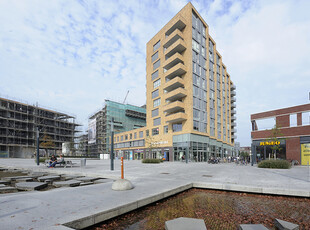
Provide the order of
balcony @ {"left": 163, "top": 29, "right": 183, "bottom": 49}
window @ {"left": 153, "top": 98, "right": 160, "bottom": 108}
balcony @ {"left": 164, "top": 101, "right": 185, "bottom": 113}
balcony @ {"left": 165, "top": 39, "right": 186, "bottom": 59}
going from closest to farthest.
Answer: balcony @ {"left": 164, "top": 101, "right": 185, "bottom": 113}, balcony @ {"left": 165, "top": 39, "right": 186, "bottom": 59}, balcony @ {"left": 163, "top": 29, "right": 183, "bottom": 49}, window @ {"left": 153, "top": 98, "right": 160, "bottom": 108}

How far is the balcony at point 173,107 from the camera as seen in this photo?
130ft

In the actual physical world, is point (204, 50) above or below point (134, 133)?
above

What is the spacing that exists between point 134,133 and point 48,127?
34.6 metres

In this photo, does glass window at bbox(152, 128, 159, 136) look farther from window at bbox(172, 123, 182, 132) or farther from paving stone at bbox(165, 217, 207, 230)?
paving stone at bbox(165, 217, 207, 230)

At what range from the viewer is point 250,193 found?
8.05 m

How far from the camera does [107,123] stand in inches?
3162

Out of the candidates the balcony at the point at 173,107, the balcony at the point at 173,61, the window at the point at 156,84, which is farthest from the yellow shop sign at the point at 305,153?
the window at the point at 156,84

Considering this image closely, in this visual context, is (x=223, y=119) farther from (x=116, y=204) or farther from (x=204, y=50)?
(x=116, y=204)

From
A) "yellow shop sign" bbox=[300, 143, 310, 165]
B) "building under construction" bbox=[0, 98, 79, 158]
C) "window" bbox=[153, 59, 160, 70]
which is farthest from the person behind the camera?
"building under construction" bbox=[0, 98, 79, 158]

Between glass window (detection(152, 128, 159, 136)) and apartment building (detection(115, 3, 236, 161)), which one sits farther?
glass window (detection(152, 128, 159, 136))

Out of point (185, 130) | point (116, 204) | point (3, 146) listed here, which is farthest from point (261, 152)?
point (3, 146)

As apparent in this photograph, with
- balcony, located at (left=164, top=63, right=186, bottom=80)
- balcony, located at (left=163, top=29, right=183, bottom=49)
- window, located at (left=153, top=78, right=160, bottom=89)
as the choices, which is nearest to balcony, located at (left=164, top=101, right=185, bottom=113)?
balcony, located at (left=164, top=63, right=186, bottom=80)

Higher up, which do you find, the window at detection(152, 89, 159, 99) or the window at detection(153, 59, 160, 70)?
the window at detection(153, 59, 160, 70)

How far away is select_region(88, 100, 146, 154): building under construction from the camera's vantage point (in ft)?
263
